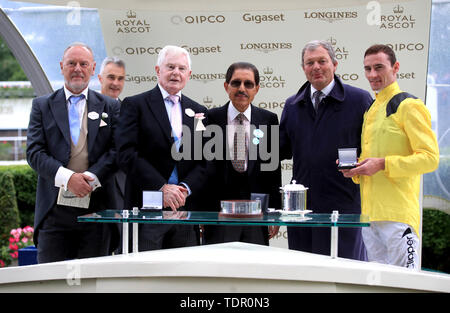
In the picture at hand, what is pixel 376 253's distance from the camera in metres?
3.84

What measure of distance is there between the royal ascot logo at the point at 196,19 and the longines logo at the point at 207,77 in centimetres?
41

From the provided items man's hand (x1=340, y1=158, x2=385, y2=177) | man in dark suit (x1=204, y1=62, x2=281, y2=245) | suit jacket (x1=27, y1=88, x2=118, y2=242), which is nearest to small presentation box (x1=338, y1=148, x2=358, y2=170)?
man's hand (x1=340, y1=158, x2=385, y2=177)

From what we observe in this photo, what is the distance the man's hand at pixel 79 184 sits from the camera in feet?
13.8

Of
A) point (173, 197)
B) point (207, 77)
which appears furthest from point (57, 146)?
point (207, 77)

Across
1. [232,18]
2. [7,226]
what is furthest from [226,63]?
[7,226]

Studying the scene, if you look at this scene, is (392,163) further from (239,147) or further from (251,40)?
(251,40)

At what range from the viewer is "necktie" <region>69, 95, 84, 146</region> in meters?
4.40

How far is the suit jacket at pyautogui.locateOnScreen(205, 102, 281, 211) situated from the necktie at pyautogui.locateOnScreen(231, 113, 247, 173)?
4 centimetres

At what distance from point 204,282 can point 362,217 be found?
Answer: 785 mm

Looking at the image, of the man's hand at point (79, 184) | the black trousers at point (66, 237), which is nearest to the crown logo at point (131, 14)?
the man's hand at point (79, 184)

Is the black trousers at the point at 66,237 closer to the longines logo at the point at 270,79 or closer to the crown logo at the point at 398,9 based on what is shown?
the longines logo at the point at 270,79

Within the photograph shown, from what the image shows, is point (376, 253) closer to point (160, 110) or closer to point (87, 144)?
point (160, 110)

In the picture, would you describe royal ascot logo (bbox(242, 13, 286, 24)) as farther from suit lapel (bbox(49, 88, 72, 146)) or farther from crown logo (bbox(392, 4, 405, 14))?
suit lapel (bbox(49, 88, 72, 146))

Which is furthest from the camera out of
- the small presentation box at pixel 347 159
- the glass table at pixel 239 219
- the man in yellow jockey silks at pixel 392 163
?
the man in yellow jockey silks at pixel 392 163
